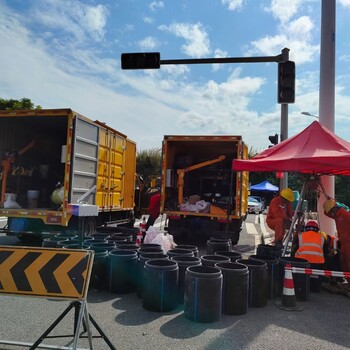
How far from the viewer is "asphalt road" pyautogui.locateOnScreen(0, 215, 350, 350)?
425 centimetres

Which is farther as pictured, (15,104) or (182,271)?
(15,104)

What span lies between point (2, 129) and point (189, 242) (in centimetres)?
678

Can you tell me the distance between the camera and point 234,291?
5363 millimetres

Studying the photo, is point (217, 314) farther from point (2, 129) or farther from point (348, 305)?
point (2, 129)

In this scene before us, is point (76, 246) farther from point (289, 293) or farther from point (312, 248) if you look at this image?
point (312, 248)

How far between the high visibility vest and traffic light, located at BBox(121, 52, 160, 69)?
6030mm

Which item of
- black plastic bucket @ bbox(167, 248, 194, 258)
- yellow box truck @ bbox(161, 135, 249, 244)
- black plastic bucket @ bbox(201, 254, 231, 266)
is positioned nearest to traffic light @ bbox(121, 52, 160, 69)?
yellow box truck @ bbox(161, 135, 249, 244)

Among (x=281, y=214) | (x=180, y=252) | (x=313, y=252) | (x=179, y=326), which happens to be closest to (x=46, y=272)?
(x=179, y=326)

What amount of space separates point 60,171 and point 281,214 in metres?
6.70

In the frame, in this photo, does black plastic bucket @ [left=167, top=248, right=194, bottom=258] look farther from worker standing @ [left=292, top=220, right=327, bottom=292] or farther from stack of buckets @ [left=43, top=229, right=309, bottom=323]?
worker standing @ [left=292, top=220, right=327, bottom=292]

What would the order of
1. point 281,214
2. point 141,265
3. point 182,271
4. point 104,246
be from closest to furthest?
1. point 182,271
2. point 141,265
3. point 104,246
4. point 281,214

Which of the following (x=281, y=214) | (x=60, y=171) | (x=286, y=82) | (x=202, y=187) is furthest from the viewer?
(x=202, y=187)

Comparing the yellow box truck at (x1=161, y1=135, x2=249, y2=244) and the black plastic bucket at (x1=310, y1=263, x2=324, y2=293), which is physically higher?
the yellow box truck at (x1=161, y1=135, x2=249, y2=244)

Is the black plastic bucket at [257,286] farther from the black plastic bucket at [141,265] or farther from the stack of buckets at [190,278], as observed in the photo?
the black plastic bucket at [141,265]
